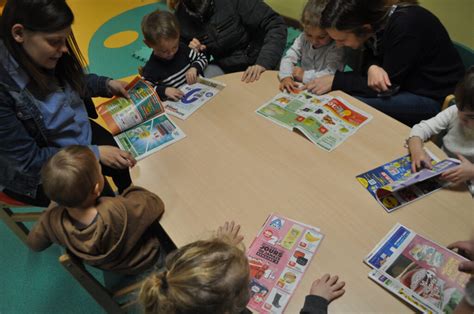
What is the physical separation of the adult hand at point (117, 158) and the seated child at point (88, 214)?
20 cm

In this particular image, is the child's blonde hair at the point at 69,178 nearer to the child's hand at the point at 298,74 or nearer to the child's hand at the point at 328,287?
the child's hand at the point at 328,287

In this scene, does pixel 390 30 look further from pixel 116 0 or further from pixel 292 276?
pixel 116 0

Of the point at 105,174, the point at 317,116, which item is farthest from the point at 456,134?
the point at 105,174

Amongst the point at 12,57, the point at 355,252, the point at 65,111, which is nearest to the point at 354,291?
the point at 355,252

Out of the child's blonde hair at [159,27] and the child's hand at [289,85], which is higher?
the child's blonde hair at [159,27]

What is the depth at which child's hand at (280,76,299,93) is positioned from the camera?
1.67m

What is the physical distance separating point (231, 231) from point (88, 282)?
1.64 ft

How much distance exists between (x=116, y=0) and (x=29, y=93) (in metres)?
Answer: 3.82

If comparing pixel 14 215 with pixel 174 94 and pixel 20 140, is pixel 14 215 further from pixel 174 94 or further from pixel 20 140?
pixel 174 94

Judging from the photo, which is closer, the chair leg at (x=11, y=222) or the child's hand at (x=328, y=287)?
the child's hand at (x=328, y=287)

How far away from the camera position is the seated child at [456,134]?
1142mm

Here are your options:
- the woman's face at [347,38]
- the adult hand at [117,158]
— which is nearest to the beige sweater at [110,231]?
the adult hand at [117,158]

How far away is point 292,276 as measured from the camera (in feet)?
3.23

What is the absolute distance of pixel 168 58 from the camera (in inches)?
76.7
